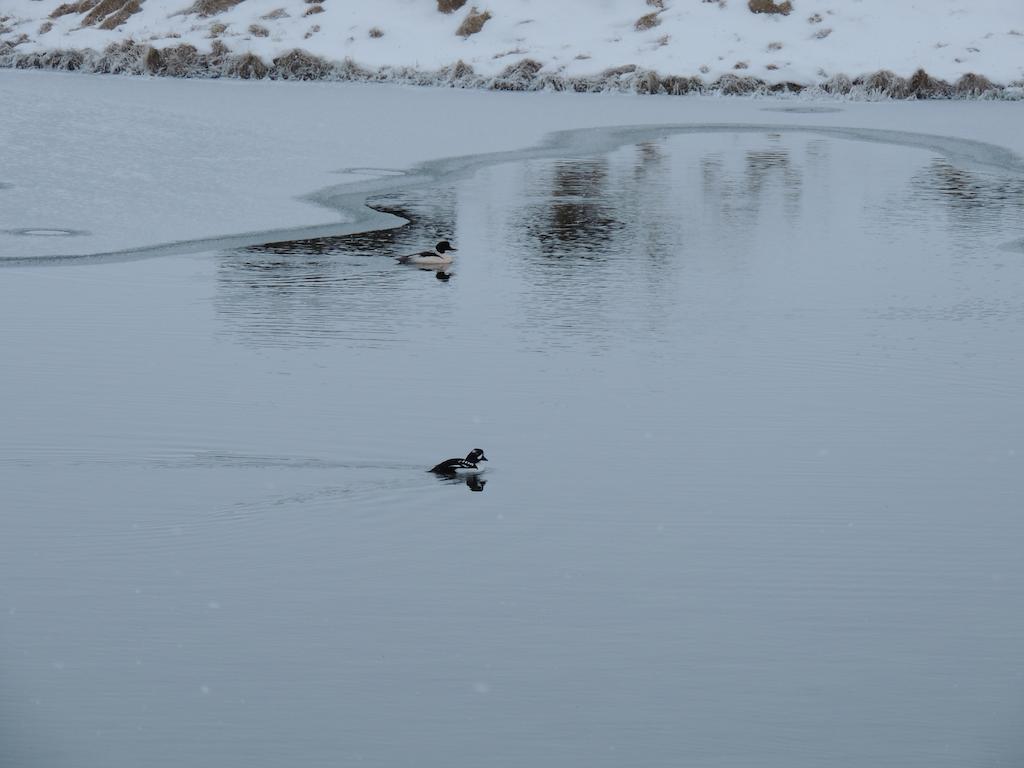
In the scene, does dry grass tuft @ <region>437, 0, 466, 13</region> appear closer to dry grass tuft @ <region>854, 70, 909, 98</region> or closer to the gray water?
dry grass tuft @ <region>854, 70, 909, 98</region>

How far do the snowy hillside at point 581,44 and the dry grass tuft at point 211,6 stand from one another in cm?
5

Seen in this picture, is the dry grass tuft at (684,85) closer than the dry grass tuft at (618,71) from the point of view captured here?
Yes

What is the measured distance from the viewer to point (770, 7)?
3884 cm

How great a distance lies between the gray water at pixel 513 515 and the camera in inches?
216

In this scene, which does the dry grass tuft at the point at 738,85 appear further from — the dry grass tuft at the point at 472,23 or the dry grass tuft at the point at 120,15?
the dry grass tuft at the point at 120,15

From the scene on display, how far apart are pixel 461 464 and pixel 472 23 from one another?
1306 inches

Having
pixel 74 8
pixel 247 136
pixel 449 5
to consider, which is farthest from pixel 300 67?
pixel 247 136

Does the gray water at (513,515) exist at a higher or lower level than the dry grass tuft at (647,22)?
lower

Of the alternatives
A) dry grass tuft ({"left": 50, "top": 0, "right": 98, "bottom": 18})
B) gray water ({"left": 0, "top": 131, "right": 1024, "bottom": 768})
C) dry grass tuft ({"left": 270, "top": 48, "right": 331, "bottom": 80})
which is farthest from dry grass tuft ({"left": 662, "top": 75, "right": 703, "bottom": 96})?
gray water ({"left": 0, "top": 131, "right": 1024, "bottom": 768})

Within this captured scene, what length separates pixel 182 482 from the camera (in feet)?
26.4

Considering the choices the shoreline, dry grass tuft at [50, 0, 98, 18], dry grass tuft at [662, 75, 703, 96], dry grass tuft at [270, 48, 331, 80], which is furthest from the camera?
dry grass tuft at [50, 0, 98, 18]

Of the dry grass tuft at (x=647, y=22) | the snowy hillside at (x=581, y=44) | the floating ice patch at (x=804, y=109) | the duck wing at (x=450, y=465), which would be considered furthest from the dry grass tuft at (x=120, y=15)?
the duck wing at (x=450, y=465)

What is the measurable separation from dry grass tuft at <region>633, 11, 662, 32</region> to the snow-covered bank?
4391 mm

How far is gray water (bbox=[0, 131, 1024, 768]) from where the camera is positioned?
5.48 m
